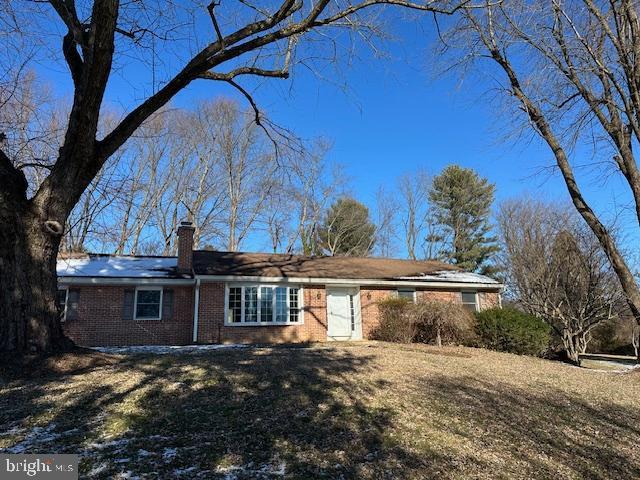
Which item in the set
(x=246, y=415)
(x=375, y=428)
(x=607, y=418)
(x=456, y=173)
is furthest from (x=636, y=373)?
(x=456, y=173)

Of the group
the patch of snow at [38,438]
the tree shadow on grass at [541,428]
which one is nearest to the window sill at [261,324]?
the tree shadow on grass at [541,428]

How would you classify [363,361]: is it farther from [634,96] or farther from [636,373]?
[634,96]

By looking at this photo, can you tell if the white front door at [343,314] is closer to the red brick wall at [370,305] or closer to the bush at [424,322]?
the red brick wall at [370,305]

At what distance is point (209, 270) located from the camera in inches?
642

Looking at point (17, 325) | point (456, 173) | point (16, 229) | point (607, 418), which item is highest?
point (456, 173)

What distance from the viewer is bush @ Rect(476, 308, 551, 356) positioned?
606 inches

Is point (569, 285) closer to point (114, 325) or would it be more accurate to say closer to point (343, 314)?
point (343, 314)

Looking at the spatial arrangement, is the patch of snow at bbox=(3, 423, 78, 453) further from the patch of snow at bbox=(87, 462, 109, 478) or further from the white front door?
the white front door

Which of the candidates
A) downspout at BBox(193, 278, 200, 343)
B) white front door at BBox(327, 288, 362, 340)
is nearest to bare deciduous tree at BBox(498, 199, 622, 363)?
white front door at BBox(327, 288, 362, 340)

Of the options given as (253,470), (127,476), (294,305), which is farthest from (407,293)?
(127,476)

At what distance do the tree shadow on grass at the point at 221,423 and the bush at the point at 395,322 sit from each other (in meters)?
8.50

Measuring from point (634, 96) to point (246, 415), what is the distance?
10828mm

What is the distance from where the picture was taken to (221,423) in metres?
5.19

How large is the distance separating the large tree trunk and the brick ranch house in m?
7.42
